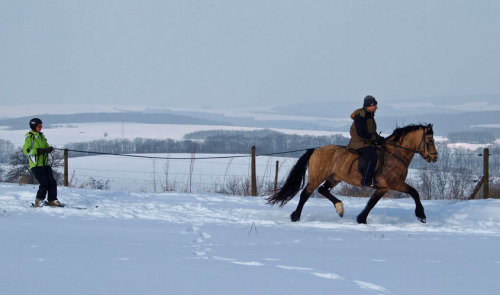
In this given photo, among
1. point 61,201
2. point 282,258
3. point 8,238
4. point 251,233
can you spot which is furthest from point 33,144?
point 282,258

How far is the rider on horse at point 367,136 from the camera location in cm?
890

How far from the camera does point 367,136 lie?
895 centimetres

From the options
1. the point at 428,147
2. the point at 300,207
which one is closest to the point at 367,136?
the point at 428,147

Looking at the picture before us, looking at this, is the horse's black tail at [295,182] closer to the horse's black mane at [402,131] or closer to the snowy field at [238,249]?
the snowy field at [238,249]

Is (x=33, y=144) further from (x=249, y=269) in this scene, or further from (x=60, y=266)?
(x=249, y=269)

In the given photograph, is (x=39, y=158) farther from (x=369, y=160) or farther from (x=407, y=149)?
(x=407, y=149)

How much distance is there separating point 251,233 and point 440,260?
2.94 meters

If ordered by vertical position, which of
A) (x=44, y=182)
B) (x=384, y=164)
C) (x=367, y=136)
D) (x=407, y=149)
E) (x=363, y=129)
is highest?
(x=363, y=129)

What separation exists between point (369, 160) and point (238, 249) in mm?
3487

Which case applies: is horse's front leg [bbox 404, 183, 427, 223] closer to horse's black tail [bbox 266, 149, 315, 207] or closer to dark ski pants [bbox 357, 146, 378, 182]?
dark ski pants [bbox 357, 146, 378, 182]

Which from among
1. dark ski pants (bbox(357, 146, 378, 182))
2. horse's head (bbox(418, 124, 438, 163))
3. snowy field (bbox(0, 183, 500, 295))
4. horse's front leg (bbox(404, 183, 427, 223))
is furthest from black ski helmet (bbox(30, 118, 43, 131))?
horse's head (bbox(418, 124, 438, 163))

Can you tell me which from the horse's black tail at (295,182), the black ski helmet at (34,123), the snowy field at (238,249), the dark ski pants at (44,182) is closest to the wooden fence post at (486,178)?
the snowy field at (238,249)

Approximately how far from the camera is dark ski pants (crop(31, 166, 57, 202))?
10000 mm

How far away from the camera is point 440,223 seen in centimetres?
937
